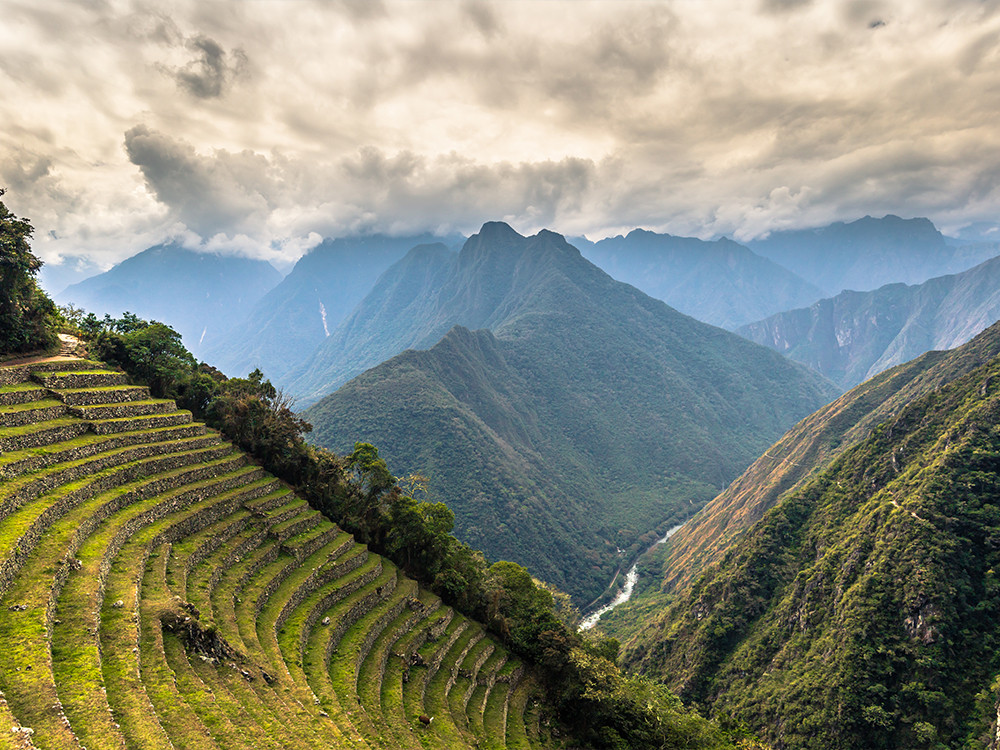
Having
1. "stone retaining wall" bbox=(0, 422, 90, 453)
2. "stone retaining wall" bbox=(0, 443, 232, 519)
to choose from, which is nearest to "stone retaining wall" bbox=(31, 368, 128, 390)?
"stone retaining wall" bbox=(0, 422, 90, 453)

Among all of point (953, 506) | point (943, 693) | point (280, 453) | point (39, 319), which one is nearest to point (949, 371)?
point (953, 506)

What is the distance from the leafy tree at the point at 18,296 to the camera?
33656 mm

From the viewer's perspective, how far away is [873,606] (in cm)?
5606

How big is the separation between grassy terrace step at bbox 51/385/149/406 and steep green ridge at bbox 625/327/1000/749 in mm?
72173

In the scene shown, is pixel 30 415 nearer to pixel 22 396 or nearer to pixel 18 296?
pixel 22 396

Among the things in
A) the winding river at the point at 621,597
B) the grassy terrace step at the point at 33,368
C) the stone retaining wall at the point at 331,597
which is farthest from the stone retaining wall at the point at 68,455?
the winding river at the point at 621,597

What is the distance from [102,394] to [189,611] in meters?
20.2

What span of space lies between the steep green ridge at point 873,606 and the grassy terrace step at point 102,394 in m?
72.2

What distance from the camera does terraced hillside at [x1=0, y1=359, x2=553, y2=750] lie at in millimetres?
16203

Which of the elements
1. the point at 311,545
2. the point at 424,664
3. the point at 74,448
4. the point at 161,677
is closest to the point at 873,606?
the point at 424,664

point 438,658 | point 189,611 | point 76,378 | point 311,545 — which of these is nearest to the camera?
point 189,611

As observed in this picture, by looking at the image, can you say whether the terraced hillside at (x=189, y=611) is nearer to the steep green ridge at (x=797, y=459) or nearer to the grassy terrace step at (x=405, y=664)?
the grassy terrace step at (x=405, y=664)

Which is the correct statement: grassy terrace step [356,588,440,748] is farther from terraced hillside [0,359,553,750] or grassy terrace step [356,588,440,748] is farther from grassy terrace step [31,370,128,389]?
grassy terrace step [31,370,128,389]

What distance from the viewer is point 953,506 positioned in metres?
58.6
